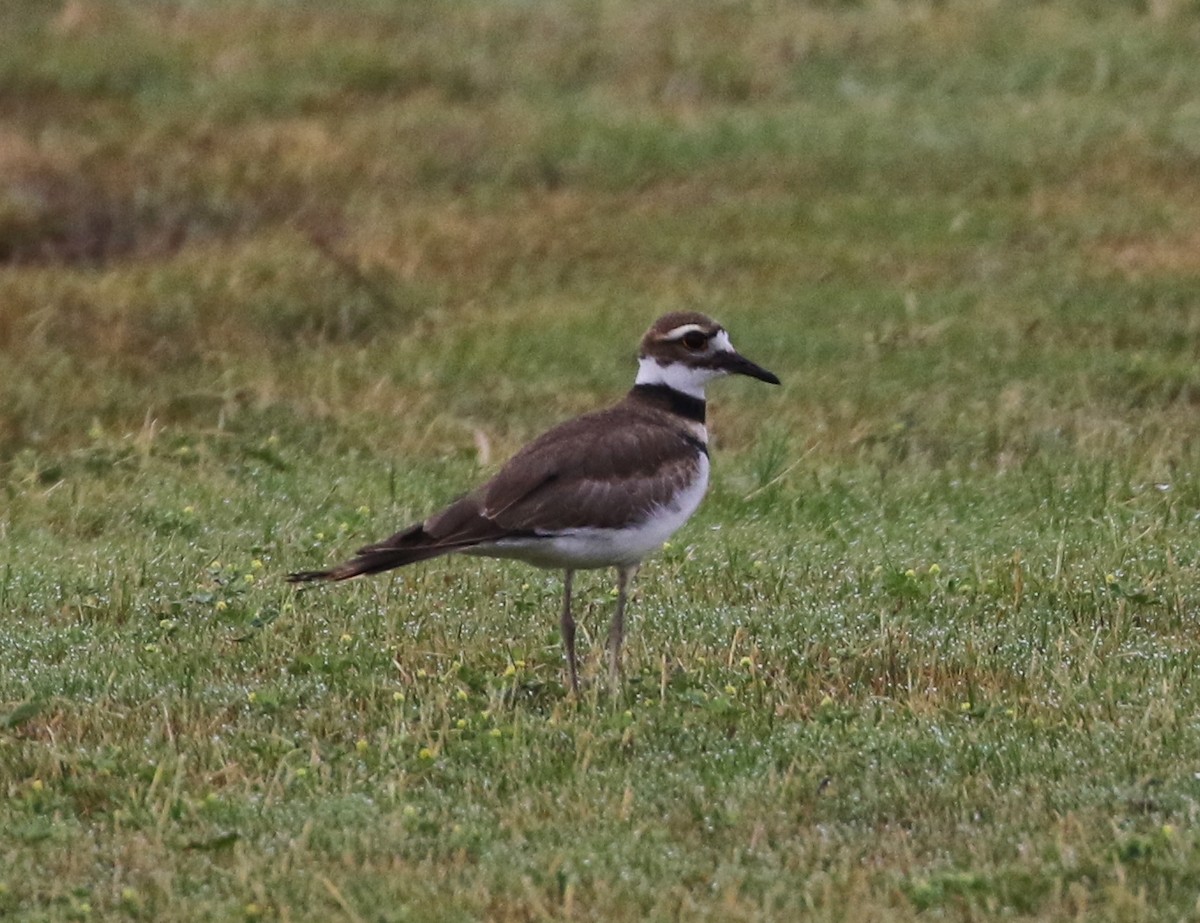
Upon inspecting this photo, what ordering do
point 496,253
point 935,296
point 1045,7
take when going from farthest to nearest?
point 1045,7, point 496,253, point 935,296

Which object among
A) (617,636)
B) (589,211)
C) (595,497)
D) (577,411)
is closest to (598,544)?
(595,497)

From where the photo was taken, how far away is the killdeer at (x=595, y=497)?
830 cm

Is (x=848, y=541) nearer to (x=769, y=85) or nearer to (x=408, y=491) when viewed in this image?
(x=408, y=491)

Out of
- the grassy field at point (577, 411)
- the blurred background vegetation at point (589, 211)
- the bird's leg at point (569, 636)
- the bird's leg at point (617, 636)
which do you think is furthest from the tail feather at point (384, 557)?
the blurred background vegetation at point (589, 211)

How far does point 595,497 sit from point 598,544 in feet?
0.58

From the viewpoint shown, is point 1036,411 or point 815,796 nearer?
point 815,796

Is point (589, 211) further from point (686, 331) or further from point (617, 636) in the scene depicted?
point (617, 636)

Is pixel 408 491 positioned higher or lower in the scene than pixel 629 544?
lower

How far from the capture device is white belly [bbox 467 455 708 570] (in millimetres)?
8391

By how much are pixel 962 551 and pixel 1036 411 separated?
10.8ft

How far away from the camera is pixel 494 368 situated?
15.7m

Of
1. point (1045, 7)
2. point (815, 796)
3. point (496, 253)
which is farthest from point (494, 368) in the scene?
point (1045, 7)

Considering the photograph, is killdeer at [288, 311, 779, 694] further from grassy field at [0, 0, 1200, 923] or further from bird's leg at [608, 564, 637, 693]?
grassy field at [0, 0, 1200, 923]

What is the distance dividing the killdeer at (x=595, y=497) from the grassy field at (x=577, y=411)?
0.54m
